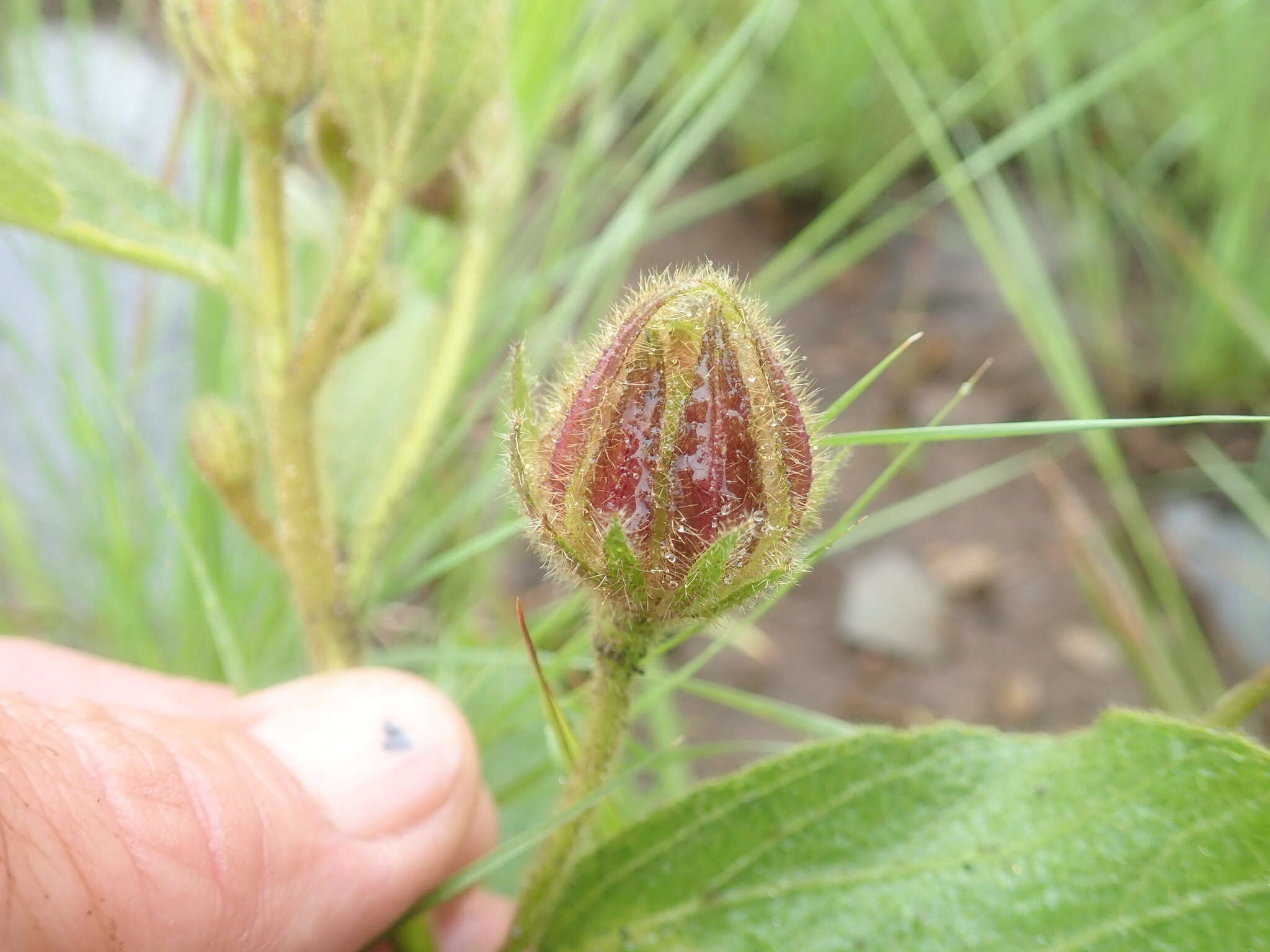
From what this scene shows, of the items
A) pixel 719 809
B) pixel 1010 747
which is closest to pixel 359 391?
pixel 719 809

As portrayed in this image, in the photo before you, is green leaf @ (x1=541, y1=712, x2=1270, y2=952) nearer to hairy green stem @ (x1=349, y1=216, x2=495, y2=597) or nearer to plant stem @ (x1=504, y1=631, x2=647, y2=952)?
plant stem @ (x1=504, y1=631, x2=647, y2=952)

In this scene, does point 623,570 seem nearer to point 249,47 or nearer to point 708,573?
point 708,573

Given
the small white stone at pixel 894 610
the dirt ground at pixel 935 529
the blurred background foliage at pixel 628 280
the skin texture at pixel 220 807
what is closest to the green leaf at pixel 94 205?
the blurred background foliage at pixel 628 280

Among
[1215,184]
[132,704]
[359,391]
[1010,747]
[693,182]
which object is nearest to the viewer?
[1010,747]

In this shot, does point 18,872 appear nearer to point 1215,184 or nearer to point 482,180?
point 482,180

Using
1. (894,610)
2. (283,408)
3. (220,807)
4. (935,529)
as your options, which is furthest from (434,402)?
(935,529)
